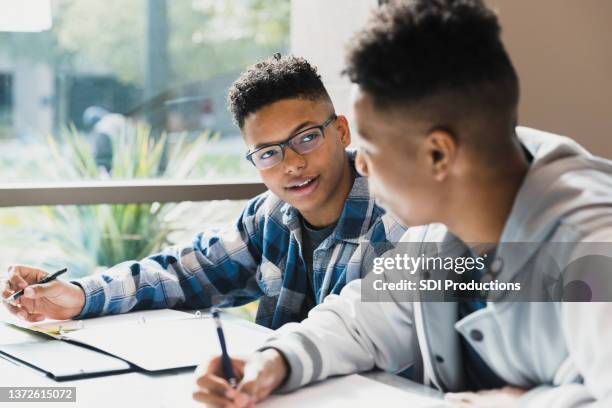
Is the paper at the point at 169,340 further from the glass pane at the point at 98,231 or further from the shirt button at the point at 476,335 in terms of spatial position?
the glass pane at the point at 98,231

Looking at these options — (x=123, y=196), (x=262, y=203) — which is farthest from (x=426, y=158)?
(x=123, y=196)

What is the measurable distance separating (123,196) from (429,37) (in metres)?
2.09

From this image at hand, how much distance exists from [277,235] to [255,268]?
15 centimetres

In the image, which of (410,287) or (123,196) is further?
(123,196)

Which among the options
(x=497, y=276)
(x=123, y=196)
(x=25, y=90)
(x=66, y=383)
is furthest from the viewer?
(x=25, y=90)

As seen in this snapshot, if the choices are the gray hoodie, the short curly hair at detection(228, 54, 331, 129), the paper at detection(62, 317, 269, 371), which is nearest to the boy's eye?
the short curly hair at detection(228, 54, 331, 129)

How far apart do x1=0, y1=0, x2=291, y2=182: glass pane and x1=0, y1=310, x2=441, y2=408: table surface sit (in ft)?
6.28

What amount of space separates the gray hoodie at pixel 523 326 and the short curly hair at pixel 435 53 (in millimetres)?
158

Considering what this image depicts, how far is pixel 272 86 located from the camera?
79.0 inches

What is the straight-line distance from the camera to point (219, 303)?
2.23 meters

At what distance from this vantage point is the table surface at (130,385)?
4.38ft

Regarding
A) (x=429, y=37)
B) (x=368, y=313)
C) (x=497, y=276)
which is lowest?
(x=368, y=313)

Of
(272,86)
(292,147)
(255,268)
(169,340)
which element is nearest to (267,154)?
(292,147)

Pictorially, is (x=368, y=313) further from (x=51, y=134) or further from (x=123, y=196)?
(x=51, y=134)
